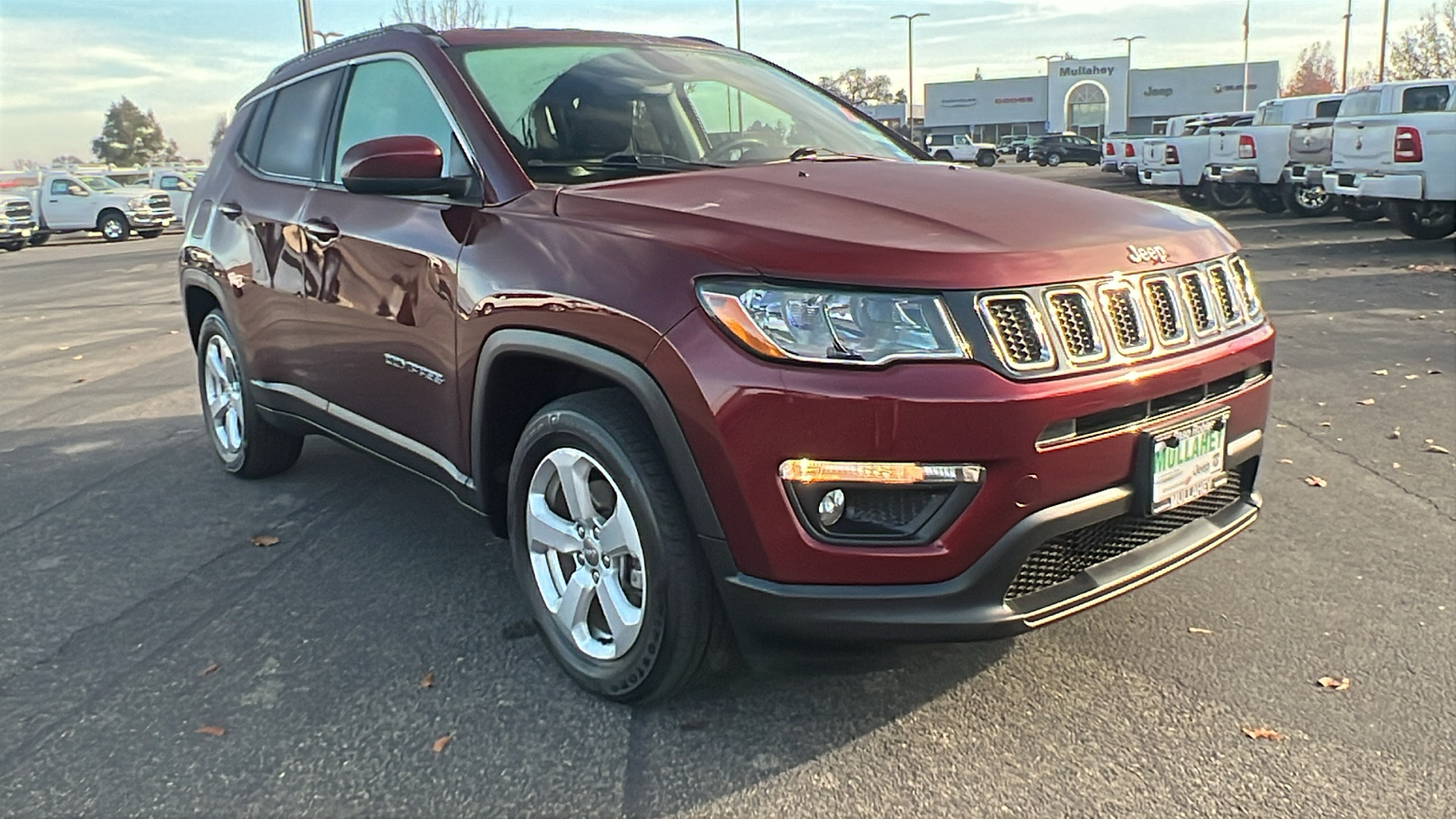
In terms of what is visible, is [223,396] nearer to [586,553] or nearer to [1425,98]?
[586,553]

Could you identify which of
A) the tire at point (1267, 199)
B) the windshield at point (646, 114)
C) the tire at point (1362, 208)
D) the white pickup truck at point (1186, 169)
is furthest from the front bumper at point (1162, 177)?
the windshield at point (646, 114)

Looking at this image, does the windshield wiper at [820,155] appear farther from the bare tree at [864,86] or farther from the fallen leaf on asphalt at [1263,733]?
the bare tree at [864,86]

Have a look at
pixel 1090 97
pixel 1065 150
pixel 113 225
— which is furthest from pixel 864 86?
pixel 113 225

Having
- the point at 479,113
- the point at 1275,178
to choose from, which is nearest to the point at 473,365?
the point at 479,113

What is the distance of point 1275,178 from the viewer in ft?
59.0

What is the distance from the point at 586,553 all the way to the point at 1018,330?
1.26 metres

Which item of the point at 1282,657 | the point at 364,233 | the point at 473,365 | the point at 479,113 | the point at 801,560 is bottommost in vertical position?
the point at 1282,657

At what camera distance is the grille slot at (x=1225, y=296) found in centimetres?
301

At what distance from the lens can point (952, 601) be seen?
2.50 metres

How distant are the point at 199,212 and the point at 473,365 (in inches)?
109

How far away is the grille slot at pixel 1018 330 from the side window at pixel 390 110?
5.57 feet

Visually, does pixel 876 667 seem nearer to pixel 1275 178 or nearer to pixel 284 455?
pixel 284 455

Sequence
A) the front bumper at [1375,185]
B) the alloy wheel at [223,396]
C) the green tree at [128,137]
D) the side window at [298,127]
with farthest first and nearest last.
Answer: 1. the green tree at [128,137]
2. the front bumper at [1375,185]
3. the alloy wheel at [223,396]
4. the side window at [298,127]

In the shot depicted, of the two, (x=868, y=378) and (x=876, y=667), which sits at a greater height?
(x=868, y=378)
